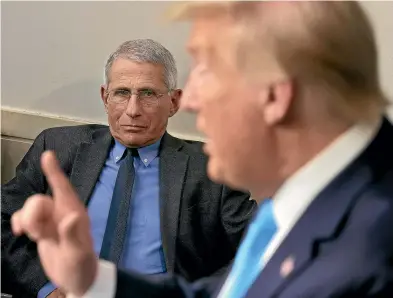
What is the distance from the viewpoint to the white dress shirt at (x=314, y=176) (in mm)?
563

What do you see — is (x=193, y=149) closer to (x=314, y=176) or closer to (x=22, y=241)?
(x=22, y=241)

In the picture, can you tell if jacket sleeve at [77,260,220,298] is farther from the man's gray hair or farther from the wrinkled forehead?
the man's gray hair

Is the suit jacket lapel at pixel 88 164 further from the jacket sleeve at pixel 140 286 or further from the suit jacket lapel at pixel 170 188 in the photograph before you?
the jacket sleeve at pixel 140 286

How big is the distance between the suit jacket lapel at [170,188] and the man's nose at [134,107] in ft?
0.41

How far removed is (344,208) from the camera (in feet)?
1.78

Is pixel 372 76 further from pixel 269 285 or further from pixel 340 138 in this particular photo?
pixel 269 285

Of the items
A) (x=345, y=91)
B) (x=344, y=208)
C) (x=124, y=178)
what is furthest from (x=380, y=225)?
(x=124, y=178)

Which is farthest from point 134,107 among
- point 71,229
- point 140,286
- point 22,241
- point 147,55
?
point 71,229

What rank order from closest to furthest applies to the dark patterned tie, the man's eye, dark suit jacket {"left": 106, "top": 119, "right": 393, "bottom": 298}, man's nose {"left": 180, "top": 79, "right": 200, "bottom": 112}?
dark suit jacket {"left": 106, "top": 119, "right": 393, "bottom": 298}, man's nose {"left": 180, "top": 79, "right": 200, "bottom": 112}, the dark patterned tie, the man's eye

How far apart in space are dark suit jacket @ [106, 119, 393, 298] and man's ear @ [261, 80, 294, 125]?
0.31 ft

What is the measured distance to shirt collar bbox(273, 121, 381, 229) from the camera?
563mm

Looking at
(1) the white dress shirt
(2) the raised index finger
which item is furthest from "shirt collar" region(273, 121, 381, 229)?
(2) the raised index finger

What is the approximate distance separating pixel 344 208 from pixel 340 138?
78 millimetres

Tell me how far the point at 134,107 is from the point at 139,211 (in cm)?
28
